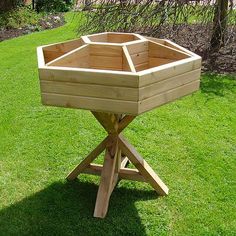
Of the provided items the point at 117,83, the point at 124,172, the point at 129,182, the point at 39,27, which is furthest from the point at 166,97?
the point at 39,27

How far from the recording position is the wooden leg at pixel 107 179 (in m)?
3.01

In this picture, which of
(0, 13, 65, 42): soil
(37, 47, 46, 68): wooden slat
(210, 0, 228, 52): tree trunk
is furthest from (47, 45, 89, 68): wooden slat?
(0, 13, 65, 42): soil

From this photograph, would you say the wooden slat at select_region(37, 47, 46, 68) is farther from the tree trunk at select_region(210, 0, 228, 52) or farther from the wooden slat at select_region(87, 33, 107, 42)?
the tree trunk at select_region(210, 0, 228, 52)

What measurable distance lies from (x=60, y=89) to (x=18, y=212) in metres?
1.23

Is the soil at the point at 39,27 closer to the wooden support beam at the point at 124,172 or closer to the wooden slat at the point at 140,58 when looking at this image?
the wooden support beam at the point at 124,172

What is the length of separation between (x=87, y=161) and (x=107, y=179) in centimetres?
31

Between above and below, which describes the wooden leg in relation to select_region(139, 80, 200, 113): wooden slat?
below

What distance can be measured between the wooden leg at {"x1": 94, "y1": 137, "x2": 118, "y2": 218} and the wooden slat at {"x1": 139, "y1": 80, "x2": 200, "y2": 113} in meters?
0.76

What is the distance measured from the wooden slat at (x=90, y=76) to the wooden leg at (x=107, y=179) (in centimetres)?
87

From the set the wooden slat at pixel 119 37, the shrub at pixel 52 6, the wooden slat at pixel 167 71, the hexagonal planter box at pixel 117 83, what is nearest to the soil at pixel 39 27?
the shrub at pixel 52 6

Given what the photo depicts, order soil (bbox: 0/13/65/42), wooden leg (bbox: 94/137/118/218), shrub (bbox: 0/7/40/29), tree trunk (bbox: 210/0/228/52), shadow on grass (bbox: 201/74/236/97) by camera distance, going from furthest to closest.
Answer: shrub (bbox: 0/7/40/29) < soil (bbox: 0/13/65/42) < tree trunk (bbox: 210/0/228/52) < shadow on grass (bbox: 201/74/236/97) < wooden leg (bbox: 94/137/118/218)

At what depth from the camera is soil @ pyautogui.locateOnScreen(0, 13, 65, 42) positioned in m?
9.42

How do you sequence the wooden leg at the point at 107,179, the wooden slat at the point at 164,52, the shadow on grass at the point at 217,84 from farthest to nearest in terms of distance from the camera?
the shadow on grass at the point at 217,84, the wooden leg at the point at 107,179, the wooden slat at the point at 164,52

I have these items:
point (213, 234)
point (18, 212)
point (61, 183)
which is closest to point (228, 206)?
point (213, 234)
